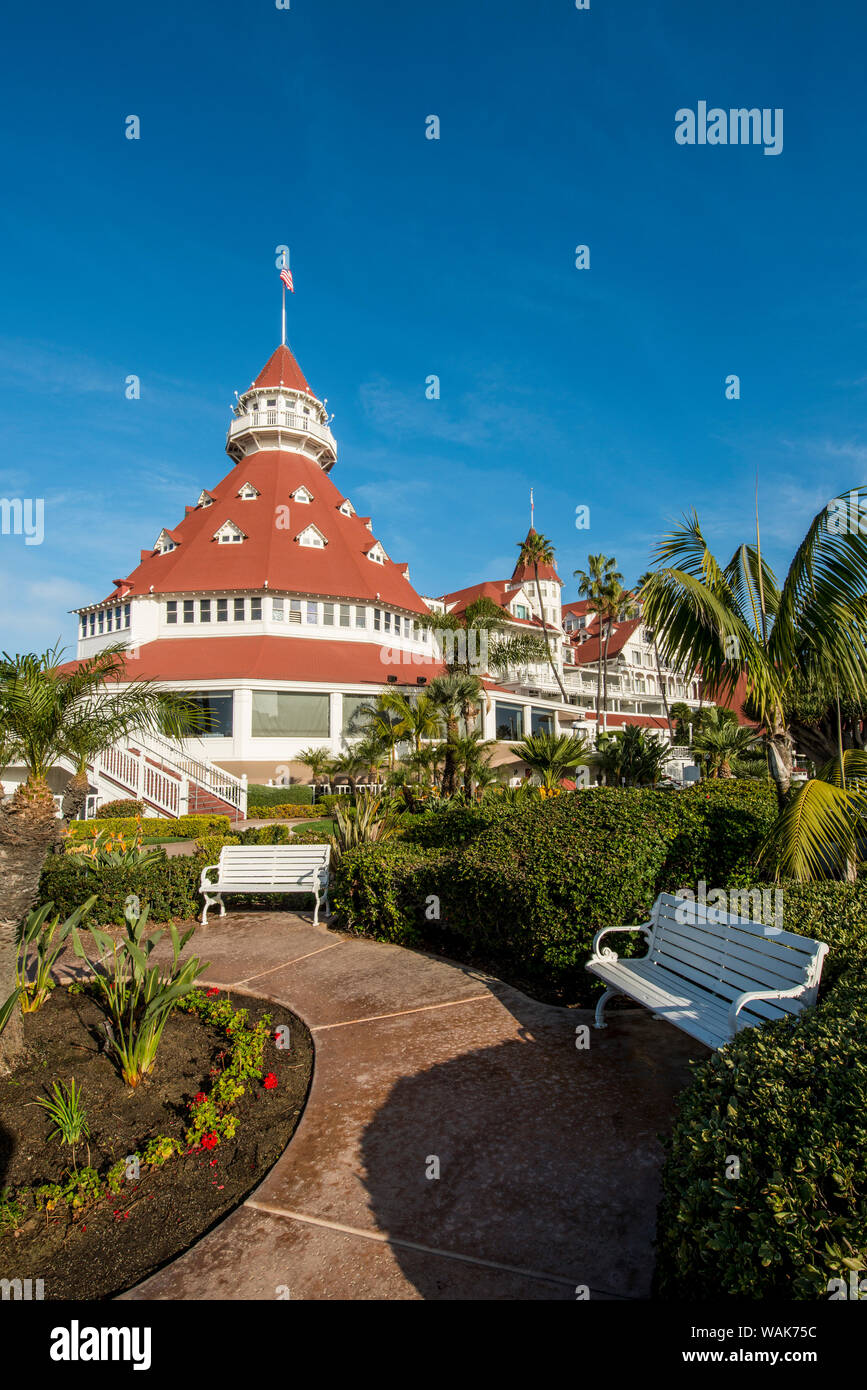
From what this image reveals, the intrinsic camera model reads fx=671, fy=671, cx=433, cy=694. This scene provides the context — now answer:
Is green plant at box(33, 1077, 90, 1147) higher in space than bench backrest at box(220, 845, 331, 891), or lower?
lower

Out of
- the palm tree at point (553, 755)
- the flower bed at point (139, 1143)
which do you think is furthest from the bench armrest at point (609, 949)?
the palm tree at point (553, 755)

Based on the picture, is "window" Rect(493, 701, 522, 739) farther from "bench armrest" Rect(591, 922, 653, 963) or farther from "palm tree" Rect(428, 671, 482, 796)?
"bench armrest" Rect(591, 922, 653, 963)

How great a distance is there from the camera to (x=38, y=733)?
5.97 meters

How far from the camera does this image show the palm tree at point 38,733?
5.14 meters

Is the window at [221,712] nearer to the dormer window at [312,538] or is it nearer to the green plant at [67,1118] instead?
the dormer window at [312,538]

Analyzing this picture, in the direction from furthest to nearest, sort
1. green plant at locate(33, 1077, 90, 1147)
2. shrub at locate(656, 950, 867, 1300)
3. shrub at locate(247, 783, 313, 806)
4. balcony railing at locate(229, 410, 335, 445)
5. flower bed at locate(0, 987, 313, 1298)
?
balcony railing at locate(229, 410, 335, 445), shrub at locate(247, 783, 313, 806), green plant at locate(33, 1077, 90, 1147), flower bed at locate(0, 987, 313, 1298), shrub at locate(656, 950, 867, 1300)

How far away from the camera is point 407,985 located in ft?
20.9

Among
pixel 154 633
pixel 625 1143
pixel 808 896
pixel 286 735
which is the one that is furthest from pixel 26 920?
pixel 154 633

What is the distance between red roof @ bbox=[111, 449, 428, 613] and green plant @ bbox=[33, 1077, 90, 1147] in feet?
97.6

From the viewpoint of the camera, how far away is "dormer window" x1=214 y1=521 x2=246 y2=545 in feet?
117

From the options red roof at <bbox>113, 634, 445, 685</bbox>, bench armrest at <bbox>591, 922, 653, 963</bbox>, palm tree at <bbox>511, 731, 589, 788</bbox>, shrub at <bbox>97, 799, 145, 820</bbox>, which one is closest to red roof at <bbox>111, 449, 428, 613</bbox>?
red roof at <bbox>113, 634, 445, 685</bbox>

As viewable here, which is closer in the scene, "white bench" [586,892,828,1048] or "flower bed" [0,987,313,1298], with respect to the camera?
"flower bed" [0,987,313,1298]

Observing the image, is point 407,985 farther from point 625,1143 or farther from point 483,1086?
point 625,1143

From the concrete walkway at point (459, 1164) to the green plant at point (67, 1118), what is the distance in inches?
46.2
